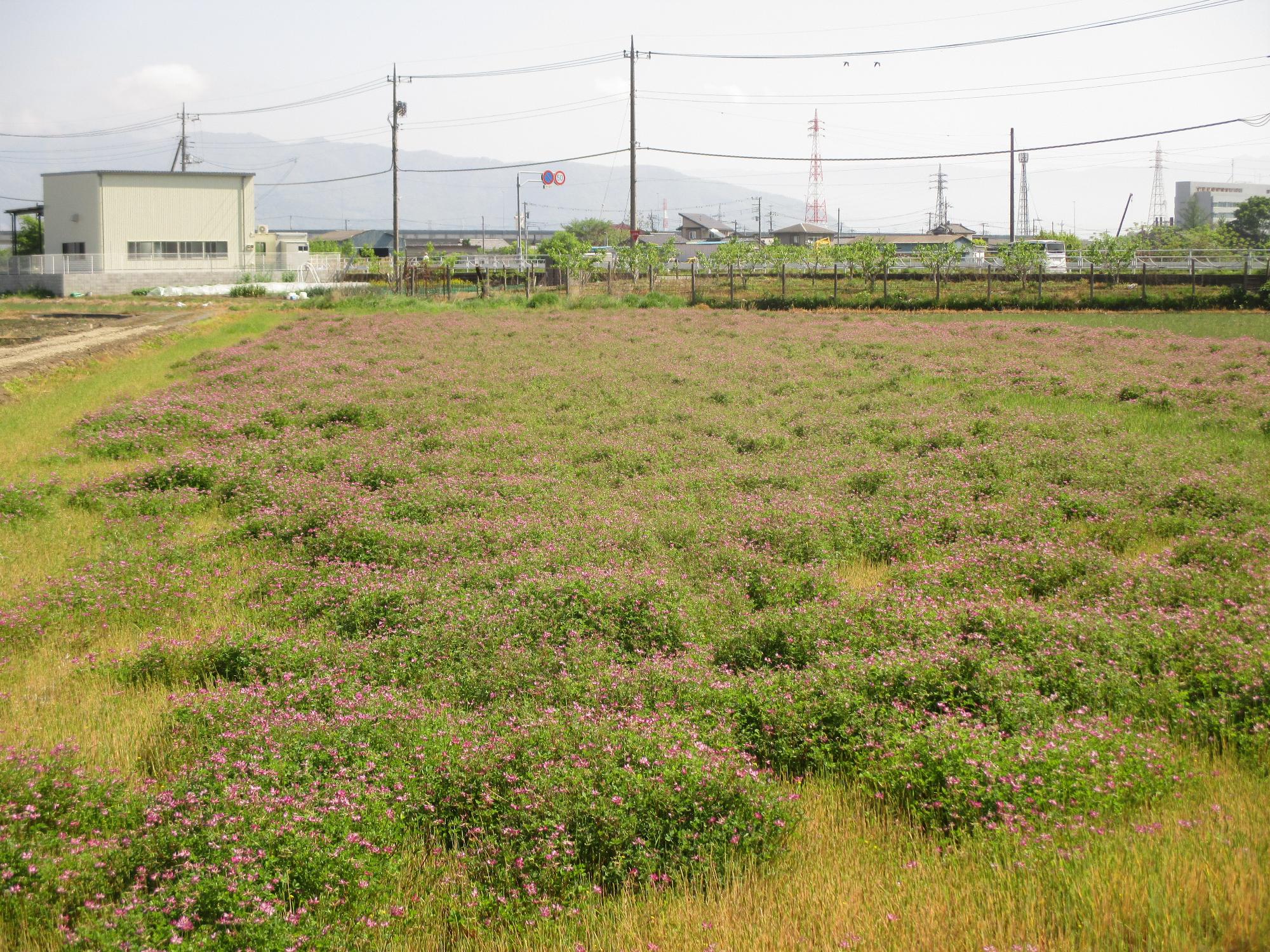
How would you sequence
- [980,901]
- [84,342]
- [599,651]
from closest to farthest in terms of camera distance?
1. [980,901]
2. [599,651]
3. [84,342]

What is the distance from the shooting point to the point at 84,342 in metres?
31.9

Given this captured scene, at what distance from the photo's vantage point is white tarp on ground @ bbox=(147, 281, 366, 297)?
205 ft

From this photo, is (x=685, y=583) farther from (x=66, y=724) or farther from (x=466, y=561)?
(x=66, y=724)

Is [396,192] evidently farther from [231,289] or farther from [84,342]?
[84,342]

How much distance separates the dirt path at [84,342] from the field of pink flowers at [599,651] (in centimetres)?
1205

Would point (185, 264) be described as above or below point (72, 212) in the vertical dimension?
below

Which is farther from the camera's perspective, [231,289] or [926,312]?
[231,289]

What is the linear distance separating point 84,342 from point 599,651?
3123 centimetres

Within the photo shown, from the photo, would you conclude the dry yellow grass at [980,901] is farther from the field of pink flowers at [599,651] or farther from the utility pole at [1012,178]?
the utility pole at [1012,178]

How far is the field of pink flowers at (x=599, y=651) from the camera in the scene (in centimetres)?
484

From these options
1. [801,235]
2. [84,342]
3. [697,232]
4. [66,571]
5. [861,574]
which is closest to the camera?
[66,571]

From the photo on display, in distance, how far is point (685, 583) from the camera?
8.85m

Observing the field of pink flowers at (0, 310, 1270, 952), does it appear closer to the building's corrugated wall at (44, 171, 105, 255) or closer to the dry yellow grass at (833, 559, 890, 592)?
the dry yellow grass at (833, 559, 890, 592)

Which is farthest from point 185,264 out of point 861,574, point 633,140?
point 861,574
